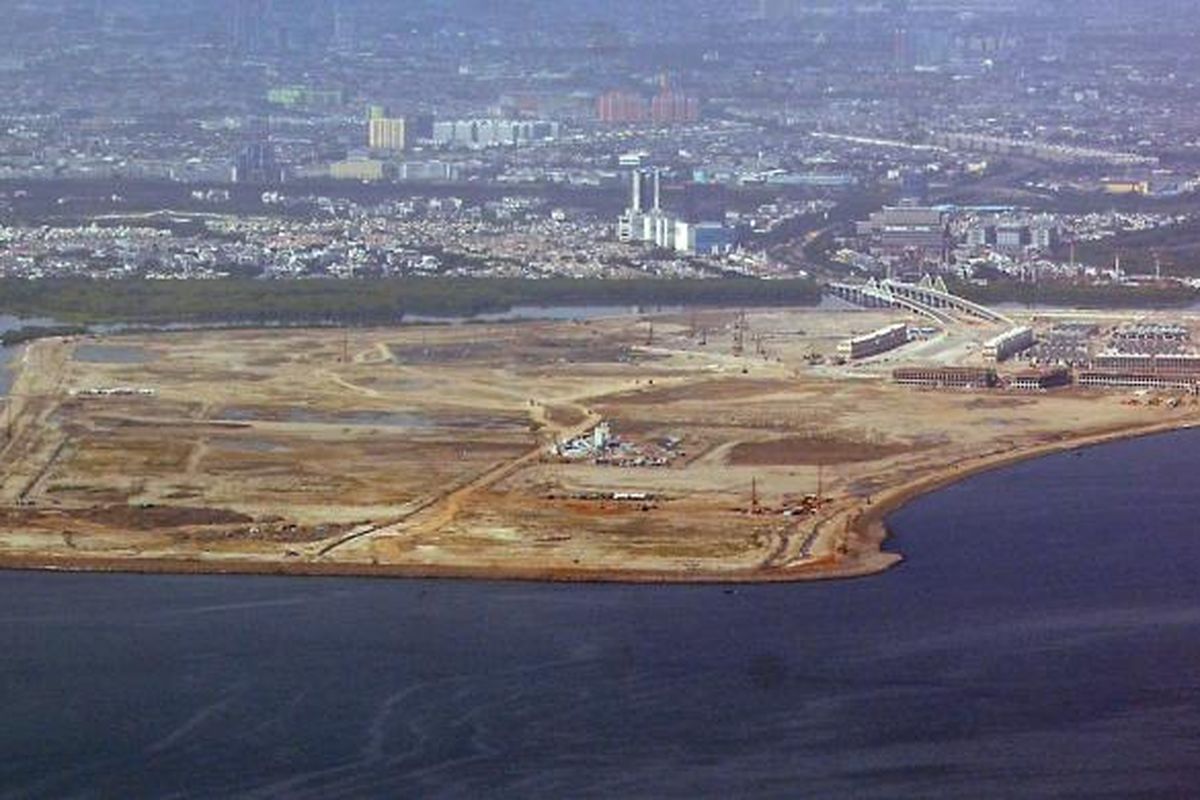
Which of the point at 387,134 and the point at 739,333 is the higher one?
the point at 387,134

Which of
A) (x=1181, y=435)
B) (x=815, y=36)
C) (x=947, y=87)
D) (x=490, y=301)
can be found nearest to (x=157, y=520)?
(x=1181, y=435)

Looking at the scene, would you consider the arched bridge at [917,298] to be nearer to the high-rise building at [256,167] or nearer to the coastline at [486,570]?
the coastline at [486,570]

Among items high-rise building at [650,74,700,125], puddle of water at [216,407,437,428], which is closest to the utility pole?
puddle of water at [216,407,437,428]

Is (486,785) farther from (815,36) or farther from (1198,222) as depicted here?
(815,36)

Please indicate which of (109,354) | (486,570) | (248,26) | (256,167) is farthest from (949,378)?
(248,26)

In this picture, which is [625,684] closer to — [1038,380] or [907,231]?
[1038,380]

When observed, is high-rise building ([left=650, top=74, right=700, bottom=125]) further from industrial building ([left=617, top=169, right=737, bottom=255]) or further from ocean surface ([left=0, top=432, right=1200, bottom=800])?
ocean surface ([left=0, top=432, right=1200, bottom=800])

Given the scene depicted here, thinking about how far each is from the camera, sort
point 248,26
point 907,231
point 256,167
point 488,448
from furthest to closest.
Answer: point 248,26
point 256,167
point 907,231
point 488,448
